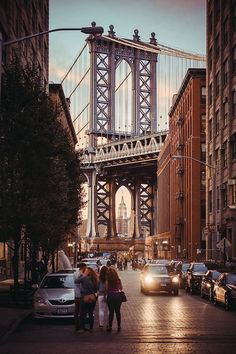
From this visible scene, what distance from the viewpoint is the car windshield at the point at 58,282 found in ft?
77.3

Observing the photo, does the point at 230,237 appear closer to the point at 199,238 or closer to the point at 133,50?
the point at 199,238

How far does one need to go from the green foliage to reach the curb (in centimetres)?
519

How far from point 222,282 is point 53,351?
14.6 m

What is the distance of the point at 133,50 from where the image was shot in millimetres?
169375

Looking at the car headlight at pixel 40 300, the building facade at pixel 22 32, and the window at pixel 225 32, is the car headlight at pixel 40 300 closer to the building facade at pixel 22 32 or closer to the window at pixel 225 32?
the building facade at pixel 22 32

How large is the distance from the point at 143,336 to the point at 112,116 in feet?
Answer: 472

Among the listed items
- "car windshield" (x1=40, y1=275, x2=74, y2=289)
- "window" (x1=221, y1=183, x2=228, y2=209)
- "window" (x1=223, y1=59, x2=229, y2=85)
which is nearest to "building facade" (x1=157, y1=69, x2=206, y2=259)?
"window" (x1=223, y1=59, x2=229, y2=85)

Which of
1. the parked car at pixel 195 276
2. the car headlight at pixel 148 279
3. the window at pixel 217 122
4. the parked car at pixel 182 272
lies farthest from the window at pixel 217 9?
the car headlight at pixel 148 279

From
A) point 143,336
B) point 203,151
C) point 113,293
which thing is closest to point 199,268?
point 113,293

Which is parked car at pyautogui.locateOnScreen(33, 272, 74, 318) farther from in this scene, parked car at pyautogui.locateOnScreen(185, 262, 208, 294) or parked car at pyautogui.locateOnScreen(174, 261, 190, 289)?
parked car at pyautogui.locateOnScreen(174, 261, 190, 289)

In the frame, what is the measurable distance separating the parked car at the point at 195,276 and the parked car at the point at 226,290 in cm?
808

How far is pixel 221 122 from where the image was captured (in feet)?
210

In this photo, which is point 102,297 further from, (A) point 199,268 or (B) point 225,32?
(B) point 225,32

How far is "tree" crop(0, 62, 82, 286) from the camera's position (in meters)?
A: 28.5
